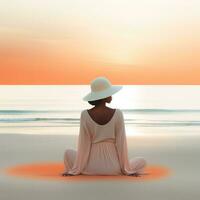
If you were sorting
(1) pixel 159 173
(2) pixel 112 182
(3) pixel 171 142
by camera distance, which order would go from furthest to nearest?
(3) pixel 171 142 → (1) pixel 159 173 → (2) pixel 112 182

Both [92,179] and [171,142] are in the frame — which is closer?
[92,179]

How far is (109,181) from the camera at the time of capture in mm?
8234

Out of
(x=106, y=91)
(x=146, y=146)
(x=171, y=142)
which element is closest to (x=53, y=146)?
(x=146, y=146)

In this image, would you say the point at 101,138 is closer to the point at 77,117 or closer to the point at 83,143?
the point at 83,143

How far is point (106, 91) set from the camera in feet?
27.5

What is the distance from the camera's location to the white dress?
8.47m

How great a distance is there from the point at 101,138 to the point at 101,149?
0.17m

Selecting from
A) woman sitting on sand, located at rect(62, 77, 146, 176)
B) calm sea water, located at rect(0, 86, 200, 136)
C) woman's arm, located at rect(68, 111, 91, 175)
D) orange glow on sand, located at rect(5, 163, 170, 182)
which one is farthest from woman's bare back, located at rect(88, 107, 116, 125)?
calm sea water, located at rect(0, 86, 200, 136)

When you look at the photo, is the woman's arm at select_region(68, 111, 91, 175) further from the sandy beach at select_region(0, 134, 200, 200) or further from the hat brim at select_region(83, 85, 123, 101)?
the sandy beach at select_region(0, 134, 200, 200)

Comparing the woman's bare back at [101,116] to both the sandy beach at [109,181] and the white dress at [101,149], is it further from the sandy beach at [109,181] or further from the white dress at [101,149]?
the sandy beach at [109,181]

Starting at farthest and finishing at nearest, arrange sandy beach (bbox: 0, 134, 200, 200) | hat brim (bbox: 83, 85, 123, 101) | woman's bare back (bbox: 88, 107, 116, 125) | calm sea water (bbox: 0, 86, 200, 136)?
1. calm sea water (bbox: 0, 86, 200, 136)
2. woman's bare back (bbox: 88, 107, 116, 125)
3. hat brim (bbox: 83, 85, 123, 101)
4. sandy beach (bbox: 0, 134, 200, 200)

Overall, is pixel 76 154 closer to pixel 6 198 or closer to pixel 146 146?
pixel 6 198

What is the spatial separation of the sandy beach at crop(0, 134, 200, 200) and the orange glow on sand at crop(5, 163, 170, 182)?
0.53 ft

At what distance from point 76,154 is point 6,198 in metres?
1.78
